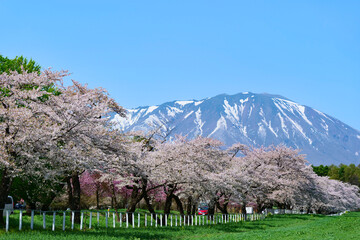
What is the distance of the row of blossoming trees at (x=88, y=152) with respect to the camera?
21.1 meters

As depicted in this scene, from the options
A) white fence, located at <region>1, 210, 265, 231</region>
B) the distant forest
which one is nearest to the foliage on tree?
white fence, located at <region>1, 210, 265, 231</region>

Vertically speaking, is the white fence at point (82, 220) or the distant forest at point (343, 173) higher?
the distant forest at point (343, 173)

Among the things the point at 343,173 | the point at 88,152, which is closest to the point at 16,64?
the point at 88,152

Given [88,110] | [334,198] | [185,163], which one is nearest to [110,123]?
[88,110]

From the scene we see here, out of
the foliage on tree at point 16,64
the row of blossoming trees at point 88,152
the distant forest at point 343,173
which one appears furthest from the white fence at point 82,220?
the distant forest at point 343,173

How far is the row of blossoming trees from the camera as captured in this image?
832 inches

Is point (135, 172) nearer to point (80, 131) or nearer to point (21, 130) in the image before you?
point (80, 131)

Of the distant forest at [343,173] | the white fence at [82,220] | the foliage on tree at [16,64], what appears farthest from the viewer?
the distant forest at [343,173]

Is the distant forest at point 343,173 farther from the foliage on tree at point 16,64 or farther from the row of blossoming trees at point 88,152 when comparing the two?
the foliage on tree at point 16,64

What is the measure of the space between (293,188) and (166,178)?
1676 inches

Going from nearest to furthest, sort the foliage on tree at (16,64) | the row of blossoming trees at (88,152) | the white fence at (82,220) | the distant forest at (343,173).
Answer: the row of blossoming trees at (88,152), the white fence at (82,220), the foliage on tree at (16,64), the distant forest at (343,173)

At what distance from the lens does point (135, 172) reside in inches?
Answer: 1326

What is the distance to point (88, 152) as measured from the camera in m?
25.0

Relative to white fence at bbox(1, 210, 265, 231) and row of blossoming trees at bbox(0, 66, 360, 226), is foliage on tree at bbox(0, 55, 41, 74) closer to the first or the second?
row of blossoming trees at bbox(0, 66, 360, 226)
